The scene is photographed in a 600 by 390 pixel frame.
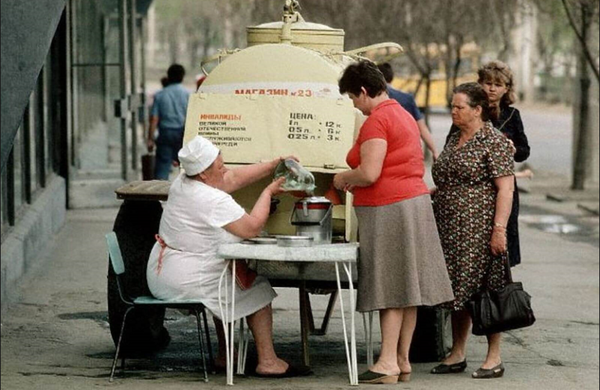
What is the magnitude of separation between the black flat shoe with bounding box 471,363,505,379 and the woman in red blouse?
2.46 feet

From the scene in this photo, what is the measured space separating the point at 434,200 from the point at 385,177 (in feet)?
2.22

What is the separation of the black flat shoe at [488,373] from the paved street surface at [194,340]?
0.06 m

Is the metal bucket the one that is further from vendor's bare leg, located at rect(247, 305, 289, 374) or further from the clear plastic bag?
vendor's bare leg, located at rect(247, 305, 289, 374)

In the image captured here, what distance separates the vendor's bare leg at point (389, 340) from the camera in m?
8.86

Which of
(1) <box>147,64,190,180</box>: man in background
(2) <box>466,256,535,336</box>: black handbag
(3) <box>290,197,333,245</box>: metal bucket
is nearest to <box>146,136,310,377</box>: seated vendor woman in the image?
(3) <box>290,197,333,245</box>: metal bucket

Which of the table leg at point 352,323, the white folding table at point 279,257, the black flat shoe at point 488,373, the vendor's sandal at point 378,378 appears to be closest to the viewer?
the white folding table at point 279,257

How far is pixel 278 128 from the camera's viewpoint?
9.16 m

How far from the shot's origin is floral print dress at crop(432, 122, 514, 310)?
29.8ft

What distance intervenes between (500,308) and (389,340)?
73 centimetres

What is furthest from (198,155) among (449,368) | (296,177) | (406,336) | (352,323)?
(449,368)

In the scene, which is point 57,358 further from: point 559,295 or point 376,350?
point 559,295

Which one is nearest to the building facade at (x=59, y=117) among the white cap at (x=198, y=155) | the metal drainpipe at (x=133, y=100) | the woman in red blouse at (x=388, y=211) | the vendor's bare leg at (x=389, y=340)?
the metal drainpipe at (x=133, y=100)

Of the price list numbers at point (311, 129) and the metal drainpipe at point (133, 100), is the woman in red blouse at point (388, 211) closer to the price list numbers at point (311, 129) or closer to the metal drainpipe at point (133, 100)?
the price list numbers at point (311, 129)

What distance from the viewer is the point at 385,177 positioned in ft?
28.6
